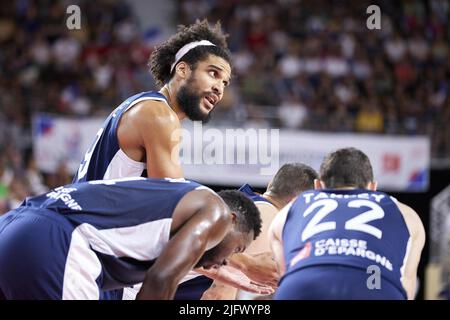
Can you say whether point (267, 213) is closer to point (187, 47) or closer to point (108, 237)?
point (187, 47)

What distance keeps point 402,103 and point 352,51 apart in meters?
1.53

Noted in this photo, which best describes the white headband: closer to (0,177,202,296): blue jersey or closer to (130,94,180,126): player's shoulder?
(130,94,180,126): player's shoulder

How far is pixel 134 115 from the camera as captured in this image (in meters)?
4.62

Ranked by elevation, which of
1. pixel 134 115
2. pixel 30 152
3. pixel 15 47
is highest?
pixel 15 47

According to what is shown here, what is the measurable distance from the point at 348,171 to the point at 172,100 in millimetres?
1647

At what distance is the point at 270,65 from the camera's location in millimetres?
15062

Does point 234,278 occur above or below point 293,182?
below

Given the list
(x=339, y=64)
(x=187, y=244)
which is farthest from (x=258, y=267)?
(x=339, y=64)

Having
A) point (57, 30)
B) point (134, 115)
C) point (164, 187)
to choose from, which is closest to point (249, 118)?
point (57, 30)

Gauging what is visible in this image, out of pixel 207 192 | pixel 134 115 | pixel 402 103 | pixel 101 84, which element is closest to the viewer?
pixel 207 192

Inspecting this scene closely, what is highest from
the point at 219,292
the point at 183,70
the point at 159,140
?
the point at 183,70

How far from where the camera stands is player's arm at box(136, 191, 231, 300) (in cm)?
333
